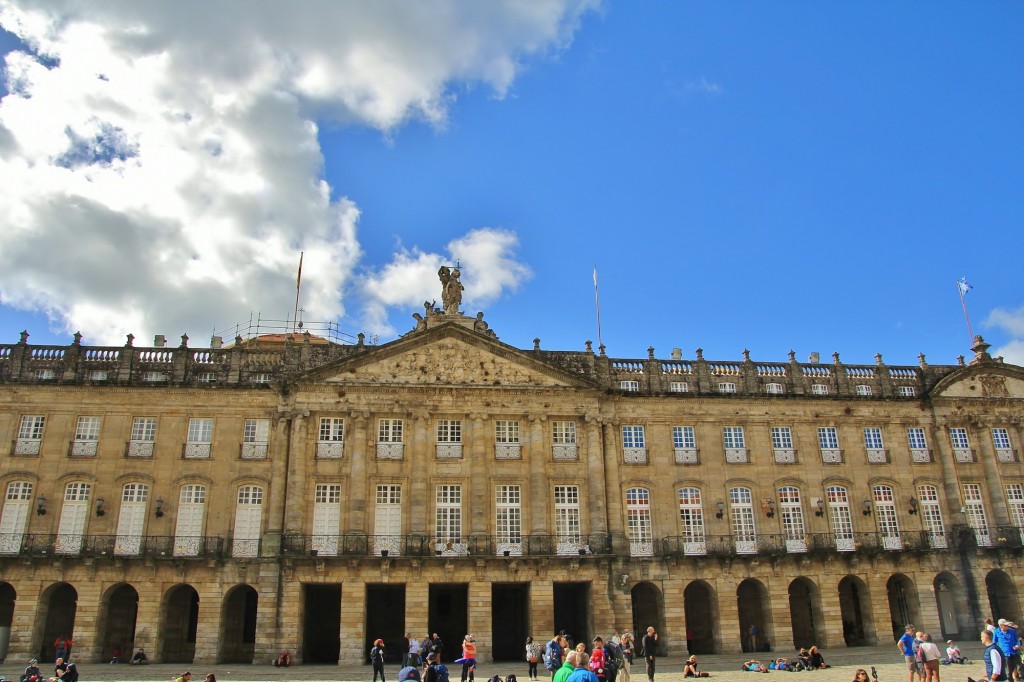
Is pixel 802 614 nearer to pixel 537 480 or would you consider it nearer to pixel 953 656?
pixel 953 656

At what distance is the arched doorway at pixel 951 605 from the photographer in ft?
112

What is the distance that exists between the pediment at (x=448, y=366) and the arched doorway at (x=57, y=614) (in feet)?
41.6

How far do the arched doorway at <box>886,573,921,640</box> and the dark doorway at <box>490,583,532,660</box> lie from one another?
1579 cm

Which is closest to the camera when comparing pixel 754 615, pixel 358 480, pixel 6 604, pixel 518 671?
pixel 518 671

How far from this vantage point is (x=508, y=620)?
3456 centimetres

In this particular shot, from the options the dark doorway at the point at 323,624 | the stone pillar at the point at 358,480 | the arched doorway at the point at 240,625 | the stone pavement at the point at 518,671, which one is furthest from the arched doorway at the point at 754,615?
the arched doorway at the point at 240,625

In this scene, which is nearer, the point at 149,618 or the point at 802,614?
the point at 149,618

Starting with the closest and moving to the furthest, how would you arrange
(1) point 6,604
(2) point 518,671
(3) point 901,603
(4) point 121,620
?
1. (2) point 518,671
2. (1) point 6,604
3. (4) point 121,620
4. (3) point 901,603

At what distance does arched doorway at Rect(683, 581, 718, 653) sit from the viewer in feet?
113

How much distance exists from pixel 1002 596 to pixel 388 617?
89.3ft

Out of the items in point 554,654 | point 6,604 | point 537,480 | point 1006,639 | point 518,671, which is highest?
point 537,480

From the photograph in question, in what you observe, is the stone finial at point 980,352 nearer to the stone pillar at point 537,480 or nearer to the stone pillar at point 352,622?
the stone pillar at point 537,480

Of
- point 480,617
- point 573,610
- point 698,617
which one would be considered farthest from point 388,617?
point 698,617

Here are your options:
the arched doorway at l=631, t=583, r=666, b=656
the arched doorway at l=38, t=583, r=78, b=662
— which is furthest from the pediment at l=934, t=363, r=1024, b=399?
the arched doorway at l=38, t=583, r=78, b=662
